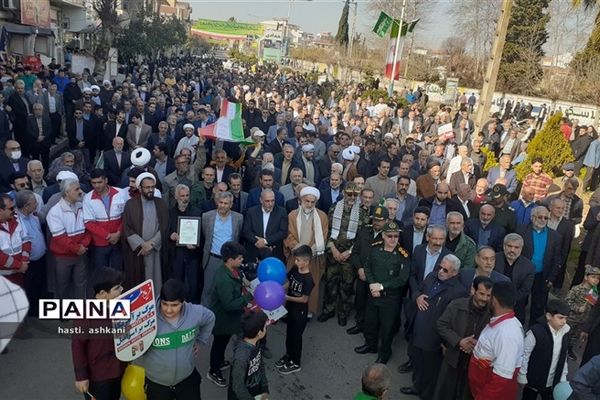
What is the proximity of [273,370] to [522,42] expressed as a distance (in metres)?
37.7

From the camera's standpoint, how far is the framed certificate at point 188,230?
5.73 meters

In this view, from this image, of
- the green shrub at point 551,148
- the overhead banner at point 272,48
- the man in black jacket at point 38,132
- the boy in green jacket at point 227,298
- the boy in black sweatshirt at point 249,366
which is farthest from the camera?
the overhead banner at point 272,48

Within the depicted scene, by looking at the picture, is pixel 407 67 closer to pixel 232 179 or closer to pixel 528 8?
pixel 528 8

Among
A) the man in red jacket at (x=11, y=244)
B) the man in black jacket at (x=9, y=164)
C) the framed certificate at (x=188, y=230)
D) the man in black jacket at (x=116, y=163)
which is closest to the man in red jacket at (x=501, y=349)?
the framed certificate at (x=188, y=230)

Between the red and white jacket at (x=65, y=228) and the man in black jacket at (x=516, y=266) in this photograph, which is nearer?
the man in black jacket at (x=516, y=266)

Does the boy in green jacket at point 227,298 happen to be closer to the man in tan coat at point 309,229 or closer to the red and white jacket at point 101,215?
the man in tan coat at point 309,229

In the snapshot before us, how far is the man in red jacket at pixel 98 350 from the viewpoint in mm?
3574

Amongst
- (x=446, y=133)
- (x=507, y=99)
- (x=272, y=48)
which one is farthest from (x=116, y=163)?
(x=272, y=48)

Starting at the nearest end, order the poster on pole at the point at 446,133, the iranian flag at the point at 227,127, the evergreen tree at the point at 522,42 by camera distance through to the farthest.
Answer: the iranian flag at the point at 227,127 < the poster on pole at the point at 446,133 < the evergreen tree at the point at 522,42

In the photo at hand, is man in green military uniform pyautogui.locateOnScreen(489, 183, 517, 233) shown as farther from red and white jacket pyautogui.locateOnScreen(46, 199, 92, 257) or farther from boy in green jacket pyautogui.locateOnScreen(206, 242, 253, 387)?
red and white jacket pyautogui.locateOnScreen(46, 199, 92, 257)

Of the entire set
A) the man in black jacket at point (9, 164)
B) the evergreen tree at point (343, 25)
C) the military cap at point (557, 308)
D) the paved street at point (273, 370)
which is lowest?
the paved street at point (273, 370)

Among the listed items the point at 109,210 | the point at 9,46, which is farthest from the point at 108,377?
the point at 9,46

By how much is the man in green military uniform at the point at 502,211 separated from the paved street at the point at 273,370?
6.62ft

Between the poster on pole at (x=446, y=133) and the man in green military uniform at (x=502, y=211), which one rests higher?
the poster on pole at (x=446, y=133)
